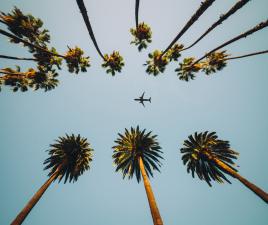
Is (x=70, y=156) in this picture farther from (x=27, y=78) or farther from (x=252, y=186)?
(x=252, y=186)

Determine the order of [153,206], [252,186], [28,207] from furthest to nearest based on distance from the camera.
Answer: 1. [252,186]
2. [28,207]
3. [153,206]

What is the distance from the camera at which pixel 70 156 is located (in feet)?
53.7

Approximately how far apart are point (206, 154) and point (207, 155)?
0.49ft

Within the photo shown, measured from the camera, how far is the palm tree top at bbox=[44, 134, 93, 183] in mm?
15945

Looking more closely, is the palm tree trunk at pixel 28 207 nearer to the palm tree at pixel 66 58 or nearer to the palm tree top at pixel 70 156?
the palm tree top at pixel 70 156

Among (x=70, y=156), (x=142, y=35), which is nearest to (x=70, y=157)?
(x=70, y=156)

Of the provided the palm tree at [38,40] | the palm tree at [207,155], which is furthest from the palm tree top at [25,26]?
the palm tree at [207,155]

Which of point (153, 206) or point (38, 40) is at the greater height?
point (38, 40)

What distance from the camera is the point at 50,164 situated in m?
16.1

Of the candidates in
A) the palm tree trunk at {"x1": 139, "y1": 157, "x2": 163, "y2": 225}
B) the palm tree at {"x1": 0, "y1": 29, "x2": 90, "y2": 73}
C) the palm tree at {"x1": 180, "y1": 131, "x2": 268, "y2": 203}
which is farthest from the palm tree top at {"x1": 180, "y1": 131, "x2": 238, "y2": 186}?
the palm tree at {"x1": 0, "y1": 29, "x2": 90, "y2": 73}

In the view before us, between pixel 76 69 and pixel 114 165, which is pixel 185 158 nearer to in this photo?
pixel 114 165

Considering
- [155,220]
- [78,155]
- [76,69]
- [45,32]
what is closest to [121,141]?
[78,155]

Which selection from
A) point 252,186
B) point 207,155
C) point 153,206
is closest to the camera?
point 153,206

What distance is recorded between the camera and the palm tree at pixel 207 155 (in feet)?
51.4
